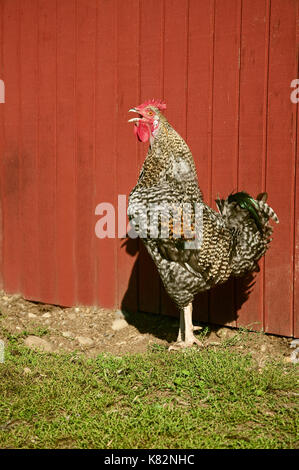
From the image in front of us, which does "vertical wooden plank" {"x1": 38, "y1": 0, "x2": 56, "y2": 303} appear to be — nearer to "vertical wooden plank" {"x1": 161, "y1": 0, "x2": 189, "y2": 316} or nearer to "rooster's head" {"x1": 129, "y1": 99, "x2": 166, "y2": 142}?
"vertical wooden plank" {"x1": 161, "y1": 0, "x2": 189, "y2": 316}

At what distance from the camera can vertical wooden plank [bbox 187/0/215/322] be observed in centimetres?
464

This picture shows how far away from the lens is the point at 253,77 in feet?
14.6

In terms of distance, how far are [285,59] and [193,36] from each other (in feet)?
2.92

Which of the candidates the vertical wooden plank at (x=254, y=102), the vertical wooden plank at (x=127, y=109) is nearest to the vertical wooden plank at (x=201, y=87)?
the vertical wooden plank at (x=254, y=102)

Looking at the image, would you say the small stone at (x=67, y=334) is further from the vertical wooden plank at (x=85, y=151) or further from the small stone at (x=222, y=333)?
the small stone at (x=222, y=333)

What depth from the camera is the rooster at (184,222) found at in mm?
4152

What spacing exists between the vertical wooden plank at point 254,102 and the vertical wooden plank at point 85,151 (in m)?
1.61

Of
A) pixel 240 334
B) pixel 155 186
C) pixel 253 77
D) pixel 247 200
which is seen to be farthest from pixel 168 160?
pixel 240 334

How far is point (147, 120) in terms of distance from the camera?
4309 mm

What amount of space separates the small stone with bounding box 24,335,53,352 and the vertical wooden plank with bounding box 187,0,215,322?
A: 1914mm

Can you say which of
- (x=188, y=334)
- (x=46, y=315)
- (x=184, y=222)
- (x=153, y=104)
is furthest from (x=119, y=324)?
(x=153, y=104)

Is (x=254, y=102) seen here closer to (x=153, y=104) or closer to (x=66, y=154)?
(x=153, y=104)

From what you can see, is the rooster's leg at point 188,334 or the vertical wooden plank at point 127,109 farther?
the vertical wooden plank at point 127,109

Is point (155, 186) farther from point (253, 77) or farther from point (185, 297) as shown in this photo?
point (253, 77)
